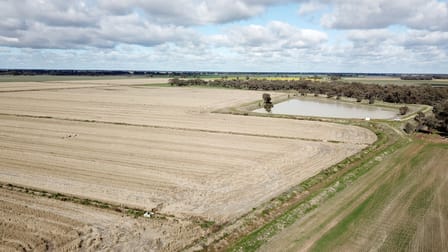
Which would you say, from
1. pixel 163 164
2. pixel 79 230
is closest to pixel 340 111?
pixel 163 164

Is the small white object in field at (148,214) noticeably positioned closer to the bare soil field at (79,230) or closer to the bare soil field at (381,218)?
the bare soil field at (79,230)

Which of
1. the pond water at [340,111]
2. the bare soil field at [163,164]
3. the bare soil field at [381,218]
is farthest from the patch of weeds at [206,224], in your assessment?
the pond water at [340,111]

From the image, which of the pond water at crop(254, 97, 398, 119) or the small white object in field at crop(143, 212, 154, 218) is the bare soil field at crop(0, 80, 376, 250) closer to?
the small white object in field at crop(143, 212, 154, 218)

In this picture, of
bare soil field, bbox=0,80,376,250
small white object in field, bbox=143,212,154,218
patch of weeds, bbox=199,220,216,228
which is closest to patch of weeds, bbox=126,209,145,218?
small white object in field, bbox=143,212,154,218

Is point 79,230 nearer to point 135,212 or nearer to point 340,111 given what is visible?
point 135,212

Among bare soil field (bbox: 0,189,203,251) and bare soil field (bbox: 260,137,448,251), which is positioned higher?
bare soil field (bbox: 260,137,448,251)

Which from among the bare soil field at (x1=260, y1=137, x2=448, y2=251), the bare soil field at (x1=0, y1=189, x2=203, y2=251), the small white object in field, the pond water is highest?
the pond water
